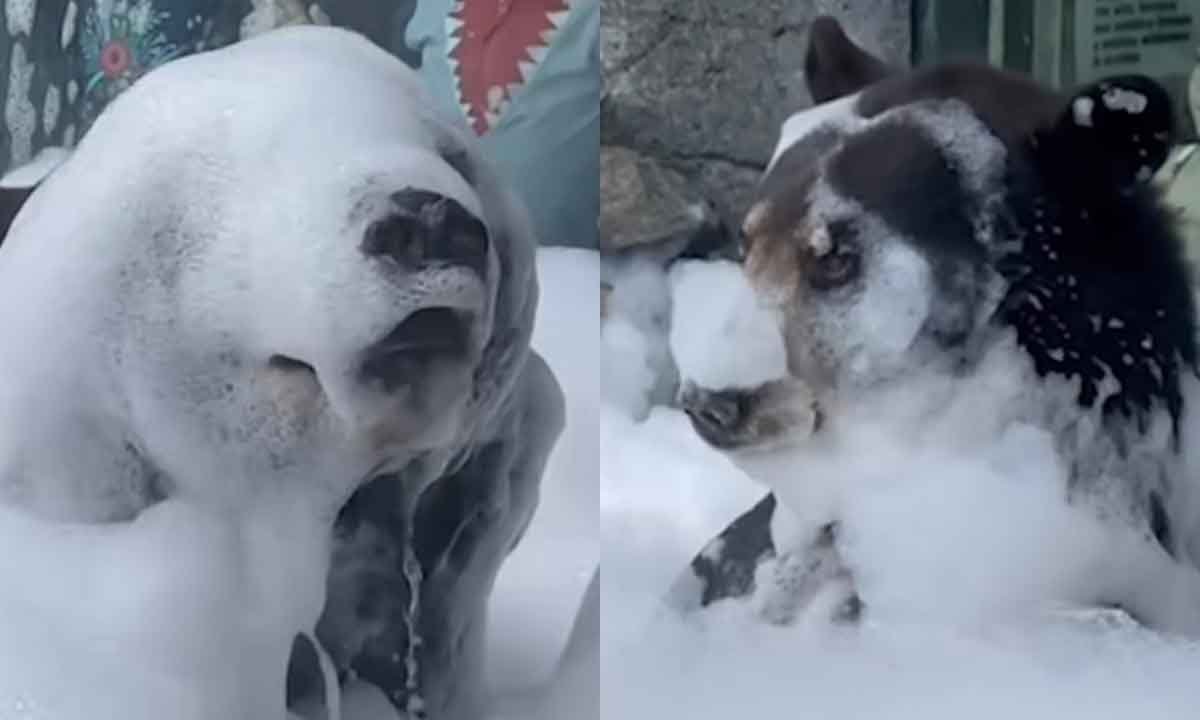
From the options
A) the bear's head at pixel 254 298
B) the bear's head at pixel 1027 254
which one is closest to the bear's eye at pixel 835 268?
the bear's head at pixel 1027 254

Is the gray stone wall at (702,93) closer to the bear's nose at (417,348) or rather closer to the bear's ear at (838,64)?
the bear's ear at (838,64)

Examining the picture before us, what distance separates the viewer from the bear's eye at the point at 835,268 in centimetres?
66

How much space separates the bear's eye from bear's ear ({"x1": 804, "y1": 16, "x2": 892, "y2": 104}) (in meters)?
0.07

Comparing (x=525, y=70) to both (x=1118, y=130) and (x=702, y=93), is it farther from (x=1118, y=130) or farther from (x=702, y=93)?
(x=1118, y=130)

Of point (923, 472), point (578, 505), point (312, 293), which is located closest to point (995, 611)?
point (923, 472)

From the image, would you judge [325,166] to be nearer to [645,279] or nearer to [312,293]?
[312,293]

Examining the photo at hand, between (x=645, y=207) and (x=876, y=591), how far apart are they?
0.57ft

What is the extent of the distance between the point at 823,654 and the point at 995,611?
72mm

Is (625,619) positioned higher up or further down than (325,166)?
further down

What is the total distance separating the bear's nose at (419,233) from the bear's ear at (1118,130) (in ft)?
0.70

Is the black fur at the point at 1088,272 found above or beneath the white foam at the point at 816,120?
beneath

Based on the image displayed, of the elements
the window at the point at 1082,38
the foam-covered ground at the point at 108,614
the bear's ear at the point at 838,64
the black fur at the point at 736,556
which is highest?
the window at the point at 1082,38

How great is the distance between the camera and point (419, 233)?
0.62 meters

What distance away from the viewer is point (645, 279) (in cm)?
74
